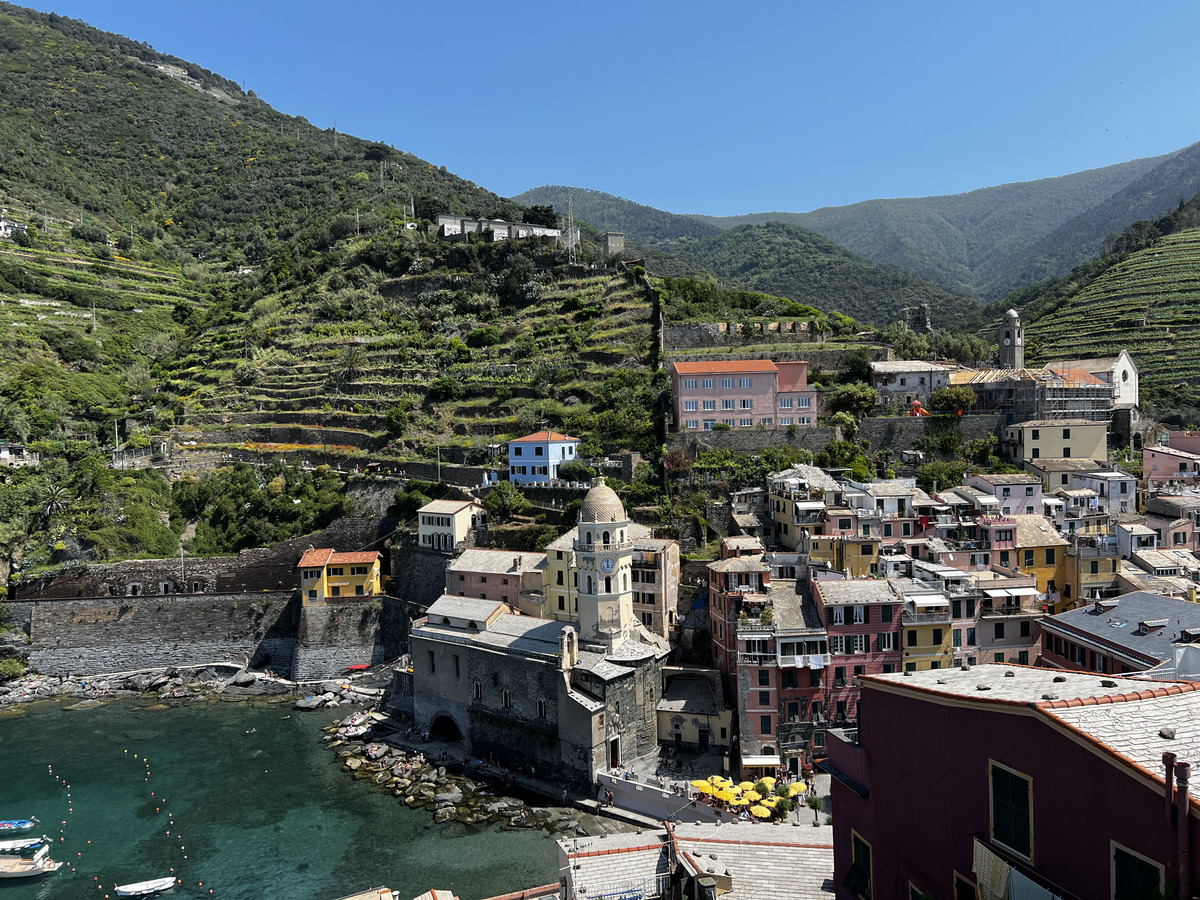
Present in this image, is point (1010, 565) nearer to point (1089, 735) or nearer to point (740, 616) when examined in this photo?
point (740, 616)

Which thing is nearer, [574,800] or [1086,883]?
[1086,883]

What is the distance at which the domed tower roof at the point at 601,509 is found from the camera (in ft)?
96.6

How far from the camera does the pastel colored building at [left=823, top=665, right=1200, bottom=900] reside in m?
6.25

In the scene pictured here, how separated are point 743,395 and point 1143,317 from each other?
3460cm

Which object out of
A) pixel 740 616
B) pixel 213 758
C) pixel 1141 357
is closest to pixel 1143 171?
pixel 1141 357

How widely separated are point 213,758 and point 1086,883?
32662 millimetres

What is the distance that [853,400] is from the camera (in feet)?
140

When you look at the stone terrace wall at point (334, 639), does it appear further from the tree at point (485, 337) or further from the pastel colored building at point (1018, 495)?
the pastel colored building at point (1018, 495)

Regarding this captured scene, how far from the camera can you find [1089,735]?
21.8 ft

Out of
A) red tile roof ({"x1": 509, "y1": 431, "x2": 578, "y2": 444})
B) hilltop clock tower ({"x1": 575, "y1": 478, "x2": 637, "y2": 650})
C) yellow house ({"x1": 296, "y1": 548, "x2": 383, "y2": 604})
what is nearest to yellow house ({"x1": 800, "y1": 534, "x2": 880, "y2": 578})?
hilltop clock tower ({"x1": 575, "y1": 478, "x2": 637, "y2": 650})

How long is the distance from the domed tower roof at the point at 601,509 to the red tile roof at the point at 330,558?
1587 cm

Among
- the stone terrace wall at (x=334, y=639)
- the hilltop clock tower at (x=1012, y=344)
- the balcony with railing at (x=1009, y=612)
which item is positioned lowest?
the stone terrace wall at (x=334, y=639)

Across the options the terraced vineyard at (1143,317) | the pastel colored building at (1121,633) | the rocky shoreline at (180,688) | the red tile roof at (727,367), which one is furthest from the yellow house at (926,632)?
the terraced vineyard at (1143,317)

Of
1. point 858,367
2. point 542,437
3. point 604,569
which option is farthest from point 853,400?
point 604,569
